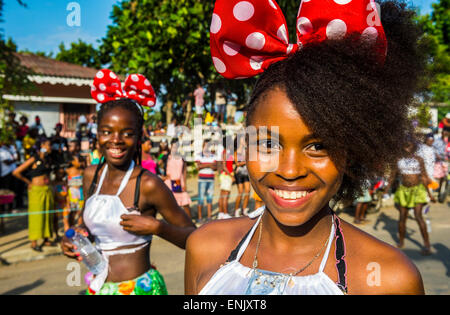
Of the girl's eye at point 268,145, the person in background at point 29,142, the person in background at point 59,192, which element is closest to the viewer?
the girl's eye at point 268,145

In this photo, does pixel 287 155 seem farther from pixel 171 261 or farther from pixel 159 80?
pixel 159 80

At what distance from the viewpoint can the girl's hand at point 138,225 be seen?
7.97 feet

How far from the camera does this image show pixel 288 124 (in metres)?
1.24

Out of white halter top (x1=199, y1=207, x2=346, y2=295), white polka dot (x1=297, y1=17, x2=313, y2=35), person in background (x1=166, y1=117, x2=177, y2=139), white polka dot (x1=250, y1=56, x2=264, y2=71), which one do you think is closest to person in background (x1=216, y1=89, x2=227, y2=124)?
person in background (x1=166, y1=117, x2=177, y2=139)

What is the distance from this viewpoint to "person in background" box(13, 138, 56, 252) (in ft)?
21.1

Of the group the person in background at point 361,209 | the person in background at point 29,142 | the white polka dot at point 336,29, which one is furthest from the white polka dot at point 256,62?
the person in background at point 29,142

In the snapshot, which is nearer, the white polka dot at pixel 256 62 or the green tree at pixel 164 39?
the white polka dot at pixel 256 62

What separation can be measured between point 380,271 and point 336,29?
0.82 m

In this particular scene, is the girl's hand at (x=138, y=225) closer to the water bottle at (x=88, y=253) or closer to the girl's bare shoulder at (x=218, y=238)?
the water bottle at (x=88, y=253)

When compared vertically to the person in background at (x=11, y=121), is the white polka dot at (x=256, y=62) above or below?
below

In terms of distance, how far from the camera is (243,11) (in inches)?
54.0

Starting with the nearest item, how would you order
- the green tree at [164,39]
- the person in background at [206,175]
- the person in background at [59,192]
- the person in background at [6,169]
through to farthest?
the person in background at [59,192] → the person in background at [206,175] → the person in background at [6,169] → the green tree at [164,39]

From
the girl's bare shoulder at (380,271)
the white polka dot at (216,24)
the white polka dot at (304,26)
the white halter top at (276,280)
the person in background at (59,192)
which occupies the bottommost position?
the person in background at (59,192)

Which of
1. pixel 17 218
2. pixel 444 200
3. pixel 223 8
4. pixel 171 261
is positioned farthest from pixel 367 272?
A: pixel 444 200
